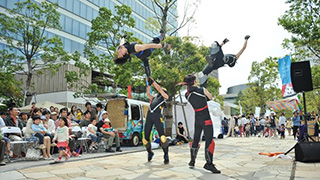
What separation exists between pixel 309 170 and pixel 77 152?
20.4 feet

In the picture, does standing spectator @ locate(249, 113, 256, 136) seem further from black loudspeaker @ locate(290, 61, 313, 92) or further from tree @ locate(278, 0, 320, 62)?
black loudspeaker @ locate(290, 61, 313, 92)

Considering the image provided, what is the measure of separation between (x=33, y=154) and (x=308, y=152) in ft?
22.0

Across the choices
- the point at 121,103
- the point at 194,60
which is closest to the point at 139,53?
the point at 121,103

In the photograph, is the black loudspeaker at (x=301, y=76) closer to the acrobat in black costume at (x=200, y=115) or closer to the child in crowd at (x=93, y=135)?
the acrobat in black costume at (x=200, y=115)

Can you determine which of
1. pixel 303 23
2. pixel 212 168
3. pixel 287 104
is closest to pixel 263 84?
pixel 287 104

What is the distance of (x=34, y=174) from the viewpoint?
16.3 feet

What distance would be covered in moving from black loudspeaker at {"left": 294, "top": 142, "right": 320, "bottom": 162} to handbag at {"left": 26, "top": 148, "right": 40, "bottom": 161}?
6.42 m

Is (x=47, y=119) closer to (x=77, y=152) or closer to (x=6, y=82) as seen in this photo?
(x=77, y=152)

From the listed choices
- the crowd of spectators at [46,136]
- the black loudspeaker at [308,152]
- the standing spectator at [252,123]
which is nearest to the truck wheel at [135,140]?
the crowd of spectators at [46,136]

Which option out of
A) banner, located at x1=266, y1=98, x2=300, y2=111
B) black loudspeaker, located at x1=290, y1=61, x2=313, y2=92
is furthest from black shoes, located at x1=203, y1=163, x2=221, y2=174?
banner, located at x1=266, y1=98, x2=300, y2=111

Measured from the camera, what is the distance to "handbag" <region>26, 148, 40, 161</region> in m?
7.10

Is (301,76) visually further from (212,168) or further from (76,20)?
(76,20)

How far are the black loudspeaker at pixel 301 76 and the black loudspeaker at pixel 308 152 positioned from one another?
1354mm

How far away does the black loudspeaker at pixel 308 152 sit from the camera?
6070mm
